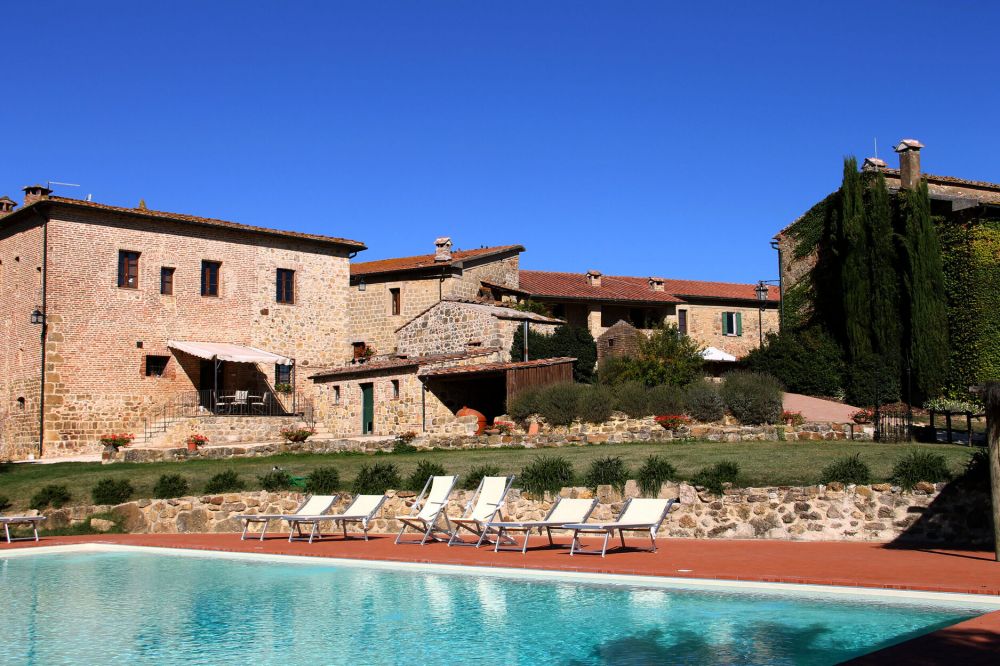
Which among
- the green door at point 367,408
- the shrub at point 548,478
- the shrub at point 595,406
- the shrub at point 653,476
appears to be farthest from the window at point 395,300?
the shrub at point 653,476

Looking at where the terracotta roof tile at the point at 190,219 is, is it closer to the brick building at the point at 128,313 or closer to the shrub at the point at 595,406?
the brick building at the point at 128,313

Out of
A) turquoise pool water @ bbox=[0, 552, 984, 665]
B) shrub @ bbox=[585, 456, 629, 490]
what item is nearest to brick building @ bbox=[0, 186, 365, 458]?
shrub @ bbox=[585, 456, 629, 490]

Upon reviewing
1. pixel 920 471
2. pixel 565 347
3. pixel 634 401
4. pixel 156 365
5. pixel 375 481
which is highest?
pixel 565 347

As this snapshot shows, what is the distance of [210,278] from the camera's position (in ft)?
114

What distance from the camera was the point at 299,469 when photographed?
2038 centimetres

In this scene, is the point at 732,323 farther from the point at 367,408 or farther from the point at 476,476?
the point at 476,476

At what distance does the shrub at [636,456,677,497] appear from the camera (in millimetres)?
14867

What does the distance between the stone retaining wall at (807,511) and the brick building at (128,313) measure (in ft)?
59.3

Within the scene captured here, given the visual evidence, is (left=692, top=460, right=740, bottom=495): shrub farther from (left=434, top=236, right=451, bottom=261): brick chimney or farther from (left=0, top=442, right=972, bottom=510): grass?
(left=434, top=236, right=451, bottom=261): brick chimney

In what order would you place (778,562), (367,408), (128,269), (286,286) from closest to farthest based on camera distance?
1. (778,562)
2. (367,408)
3. (128,269)
4. (286,286)

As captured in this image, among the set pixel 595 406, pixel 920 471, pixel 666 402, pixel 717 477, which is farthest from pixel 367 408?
pixel 920 471

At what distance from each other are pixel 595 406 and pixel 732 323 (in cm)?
2500

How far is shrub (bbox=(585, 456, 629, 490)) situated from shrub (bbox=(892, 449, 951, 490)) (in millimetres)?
4069

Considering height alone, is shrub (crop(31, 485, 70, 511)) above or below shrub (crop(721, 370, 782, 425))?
below
